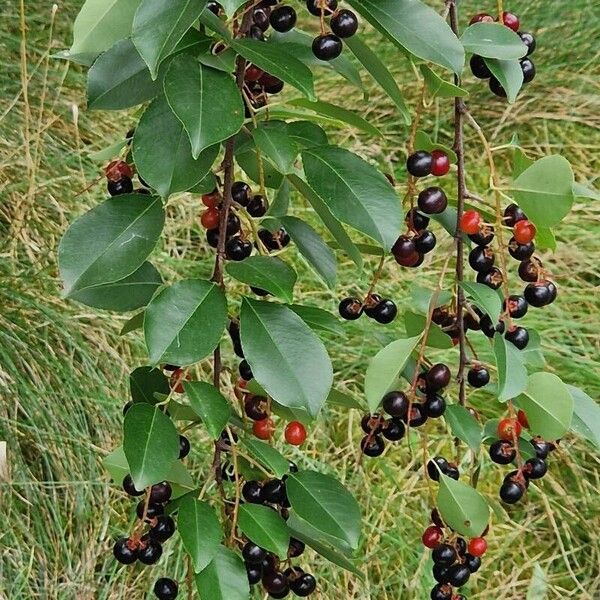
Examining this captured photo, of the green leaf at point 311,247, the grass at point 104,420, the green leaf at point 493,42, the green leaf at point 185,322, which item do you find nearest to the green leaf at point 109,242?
the green leaf at point 185,322

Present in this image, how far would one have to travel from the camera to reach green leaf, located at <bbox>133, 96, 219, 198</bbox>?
0.60 metres

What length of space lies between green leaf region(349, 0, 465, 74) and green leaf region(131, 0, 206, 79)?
128 millimetres

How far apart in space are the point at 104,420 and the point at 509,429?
100 cm

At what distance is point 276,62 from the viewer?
23.4 inches

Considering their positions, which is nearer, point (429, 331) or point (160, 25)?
point (160, 25)

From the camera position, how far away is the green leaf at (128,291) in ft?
2.32

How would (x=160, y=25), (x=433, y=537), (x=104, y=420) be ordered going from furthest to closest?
1. (x=104, y=420)
2. (x=433, y=537)
3. (x=160, y=25)

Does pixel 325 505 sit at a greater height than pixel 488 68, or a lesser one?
lesser

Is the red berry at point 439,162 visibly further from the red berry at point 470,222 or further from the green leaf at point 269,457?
the green leaf at point 269,457

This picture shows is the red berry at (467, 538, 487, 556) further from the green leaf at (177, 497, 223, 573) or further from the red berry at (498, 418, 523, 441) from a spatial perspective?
the green leaf at (177, 497, 223, 573)

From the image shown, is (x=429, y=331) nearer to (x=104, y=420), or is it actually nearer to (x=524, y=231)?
(x=524, y=231)

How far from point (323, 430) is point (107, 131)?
0.88m

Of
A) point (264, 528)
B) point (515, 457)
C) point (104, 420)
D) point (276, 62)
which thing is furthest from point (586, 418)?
point (104, 420)

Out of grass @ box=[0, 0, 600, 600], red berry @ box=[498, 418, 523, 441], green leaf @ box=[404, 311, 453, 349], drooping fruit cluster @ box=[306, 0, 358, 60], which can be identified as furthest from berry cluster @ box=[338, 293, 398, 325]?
A: grass @ box=[0, 0, 600, 600]
